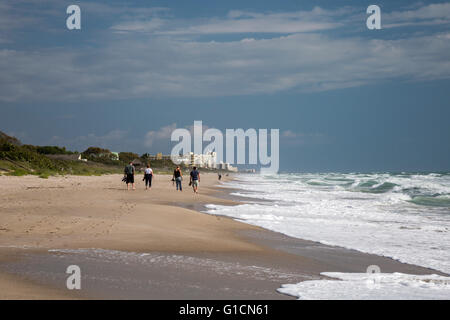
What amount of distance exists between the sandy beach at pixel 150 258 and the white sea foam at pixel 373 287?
28cm

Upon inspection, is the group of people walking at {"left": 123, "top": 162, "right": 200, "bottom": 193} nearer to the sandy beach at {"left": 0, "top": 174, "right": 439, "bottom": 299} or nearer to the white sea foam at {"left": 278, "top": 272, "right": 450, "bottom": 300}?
the sandy beach at {"left": 0, "top": 174, "right": 439, "bottom": 299}

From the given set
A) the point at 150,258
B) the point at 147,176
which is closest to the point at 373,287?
the point at 150,258

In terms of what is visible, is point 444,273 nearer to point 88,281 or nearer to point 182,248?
point 182,248

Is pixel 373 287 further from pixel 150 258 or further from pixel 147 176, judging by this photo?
pixel 147 176

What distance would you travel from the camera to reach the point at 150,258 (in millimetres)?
6359

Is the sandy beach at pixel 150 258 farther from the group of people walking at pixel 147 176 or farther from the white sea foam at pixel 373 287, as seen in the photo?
the group of people walking at pixel 147 176

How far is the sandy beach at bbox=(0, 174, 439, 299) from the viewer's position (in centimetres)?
477

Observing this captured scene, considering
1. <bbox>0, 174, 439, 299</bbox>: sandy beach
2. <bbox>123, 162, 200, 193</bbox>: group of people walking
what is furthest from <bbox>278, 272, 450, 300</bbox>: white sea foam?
<bbox>123, 162, 200, 193</bbox>: group of people walking

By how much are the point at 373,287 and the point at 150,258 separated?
10.3 ft

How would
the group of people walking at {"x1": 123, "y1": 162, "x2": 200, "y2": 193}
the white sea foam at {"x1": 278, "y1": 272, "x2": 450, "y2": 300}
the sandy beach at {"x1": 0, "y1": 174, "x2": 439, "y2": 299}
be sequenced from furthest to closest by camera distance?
the group of people walking at {"x1": 123, "y1": 162, "x2": 200, "y2": 193}
the white sea foam at {"x1": 278, "y1": 272, "x2": 450, "y2": 300}
the sandy beach at {"x1": 0, "y1": 174, "x2": 439, "y2": 299}

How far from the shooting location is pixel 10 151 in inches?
1578

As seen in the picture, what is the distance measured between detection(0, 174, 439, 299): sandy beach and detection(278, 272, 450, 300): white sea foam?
0.28 meters

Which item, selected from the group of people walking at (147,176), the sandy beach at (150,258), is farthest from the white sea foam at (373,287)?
the group of people walking at (147,176)
